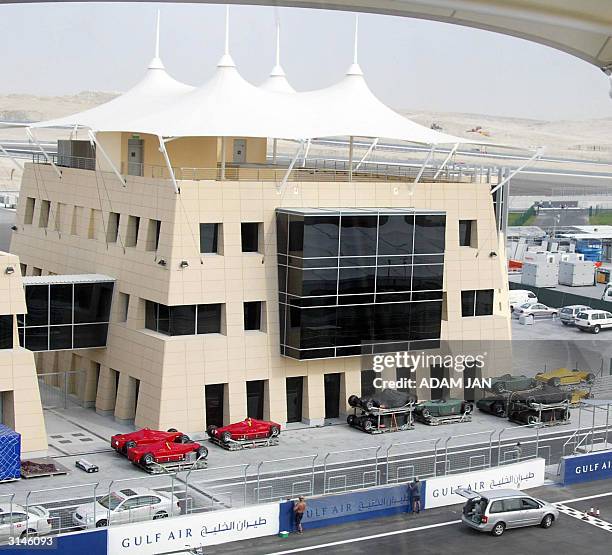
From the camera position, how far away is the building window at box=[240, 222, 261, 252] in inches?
542

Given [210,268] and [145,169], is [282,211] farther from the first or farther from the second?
[145,169]

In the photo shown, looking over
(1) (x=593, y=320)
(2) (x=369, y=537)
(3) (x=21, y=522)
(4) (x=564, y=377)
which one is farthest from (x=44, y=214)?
(1) (x=593, y=320)

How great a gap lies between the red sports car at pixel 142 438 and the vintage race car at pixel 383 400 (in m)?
2.40

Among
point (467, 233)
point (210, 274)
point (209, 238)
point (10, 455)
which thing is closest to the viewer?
point (10, 455)

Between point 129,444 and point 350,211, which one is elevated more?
point 350,211

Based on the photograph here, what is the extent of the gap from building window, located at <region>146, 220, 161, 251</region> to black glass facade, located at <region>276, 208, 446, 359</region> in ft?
4.60

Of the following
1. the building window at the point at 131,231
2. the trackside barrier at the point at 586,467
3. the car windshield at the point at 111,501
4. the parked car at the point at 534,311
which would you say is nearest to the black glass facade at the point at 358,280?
the building window at the point at 131,231

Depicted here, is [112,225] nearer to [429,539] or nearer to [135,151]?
[135,151]

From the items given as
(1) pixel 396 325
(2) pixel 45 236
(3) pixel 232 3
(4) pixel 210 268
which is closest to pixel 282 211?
(4) pixel 210 268

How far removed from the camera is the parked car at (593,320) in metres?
22.8

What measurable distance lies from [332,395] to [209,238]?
97.3 inches

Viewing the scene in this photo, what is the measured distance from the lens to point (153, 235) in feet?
44.7

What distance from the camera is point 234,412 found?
13.4 metres

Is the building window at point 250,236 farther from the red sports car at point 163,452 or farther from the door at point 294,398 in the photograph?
the red sports car at point 163,452
